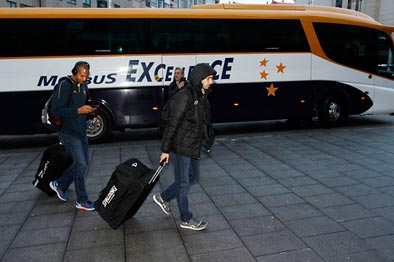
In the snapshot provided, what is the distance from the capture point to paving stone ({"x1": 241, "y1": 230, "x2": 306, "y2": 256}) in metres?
3.61

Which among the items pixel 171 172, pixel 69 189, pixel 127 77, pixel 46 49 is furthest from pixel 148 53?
pixel 69 189

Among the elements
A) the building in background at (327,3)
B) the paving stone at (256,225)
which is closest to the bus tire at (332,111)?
the paving stone at (256,225)

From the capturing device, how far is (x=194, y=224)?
404cm

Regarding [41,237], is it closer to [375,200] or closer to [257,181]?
[257,181]

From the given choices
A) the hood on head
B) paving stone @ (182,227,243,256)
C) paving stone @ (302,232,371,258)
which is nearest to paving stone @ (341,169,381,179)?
paving stone @ (302,232,371,258)

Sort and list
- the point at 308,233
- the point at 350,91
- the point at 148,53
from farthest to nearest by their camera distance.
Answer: the point at 350,91
the point at 148,53
the point at 308,233

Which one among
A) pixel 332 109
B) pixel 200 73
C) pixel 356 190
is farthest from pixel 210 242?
pixel 332 109

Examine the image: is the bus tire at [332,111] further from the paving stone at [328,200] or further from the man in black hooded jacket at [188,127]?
the man in black hooded jacket at [188,127]

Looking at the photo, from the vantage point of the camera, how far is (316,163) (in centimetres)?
666

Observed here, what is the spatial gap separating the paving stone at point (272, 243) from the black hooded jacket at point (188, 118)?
3.49 ft

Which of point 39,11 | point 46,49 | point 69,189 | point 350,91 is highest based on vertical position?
point 39,11

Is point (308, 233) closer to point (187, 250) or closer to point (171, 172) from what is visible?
point (187, 250)

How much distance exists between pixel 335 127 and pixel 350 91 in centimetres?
109

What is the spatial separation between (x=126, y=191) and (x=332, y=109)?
799 centimetres
